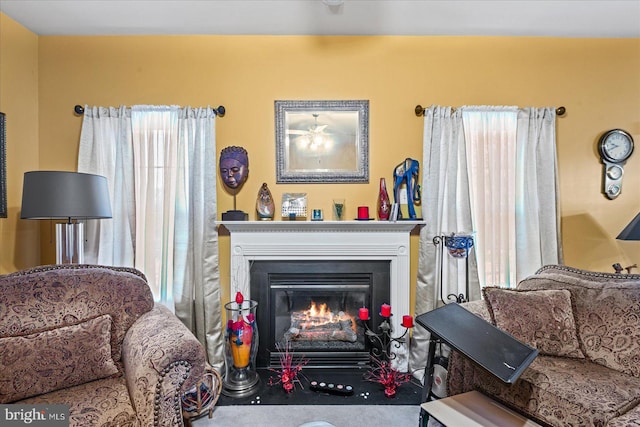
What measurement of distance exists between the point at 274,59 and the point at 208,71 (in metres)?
0.55

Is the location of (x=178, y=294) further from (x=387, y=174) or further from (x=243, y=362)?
(x=387, y=174)

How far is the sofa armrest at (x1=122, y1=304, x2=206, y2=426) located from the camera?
140cm

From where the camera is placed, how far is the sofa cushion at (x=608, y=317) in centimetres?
177

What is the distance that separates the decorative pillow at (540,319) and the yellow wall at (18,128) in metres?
3.40

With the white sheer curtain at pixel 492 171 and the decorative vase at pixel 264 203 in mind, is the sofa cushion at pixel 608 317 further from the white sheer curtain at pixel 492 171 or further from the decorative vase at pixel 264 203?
the decorative vase at pixel 264 203

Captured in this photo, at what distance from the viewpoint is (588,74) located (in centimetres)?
274

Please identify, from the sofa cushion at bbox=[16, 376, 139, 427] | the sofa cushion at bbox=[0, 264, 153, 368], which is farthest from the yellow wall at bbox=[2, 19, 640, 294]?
the sofa cushion at bbox=[16, 376, 139, 427]

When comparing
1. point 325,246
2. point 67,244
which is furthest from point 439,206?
point 67,244

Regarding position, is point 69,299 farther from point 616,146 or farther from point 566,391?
point 616,146

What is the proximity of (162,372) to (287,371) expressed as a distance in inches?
45.5

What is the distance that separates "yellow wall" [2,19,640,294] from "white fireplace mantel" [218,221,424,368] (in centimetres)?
21

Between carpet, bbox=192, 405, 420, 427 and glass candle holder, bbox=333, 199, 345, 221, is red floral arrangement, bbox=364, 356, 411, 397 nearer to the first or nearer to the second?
carpet, bbox=192, 405, 420, 427

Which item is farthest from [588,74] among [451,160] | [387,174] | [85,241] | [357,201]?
[85,241]

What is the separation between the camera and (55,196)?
2.00m
